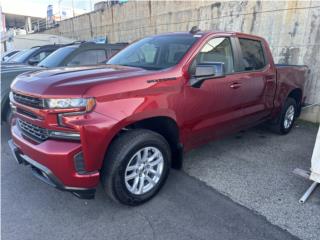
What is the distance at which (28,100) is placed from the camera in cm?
261

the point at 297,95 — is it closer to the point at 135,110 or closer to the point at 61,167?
the point at 135,110

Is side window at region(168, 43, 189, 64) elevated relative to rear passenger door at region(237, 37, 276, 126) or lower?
elevated

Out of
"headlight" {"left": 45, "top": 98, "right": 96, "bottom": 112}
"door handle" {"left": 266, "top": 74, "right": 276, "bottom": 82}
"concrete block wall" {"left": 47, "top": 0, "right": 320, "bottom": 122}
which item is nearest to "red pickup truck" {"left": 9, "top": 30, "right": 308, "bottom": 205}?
"headlight" {"left": 45, "top": 98, "right": 96, "bottom": 112}

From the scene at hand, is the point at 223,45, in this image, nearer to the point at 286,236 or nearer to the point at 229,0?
the point at 286,236

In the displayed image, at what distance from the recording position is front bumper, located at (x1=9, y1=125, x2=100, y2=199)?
7.63 feet

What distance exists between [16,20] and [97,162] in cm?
5325

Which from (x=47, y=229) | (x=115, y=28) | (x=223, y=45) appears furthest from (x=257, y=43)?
(x=115, y=28)

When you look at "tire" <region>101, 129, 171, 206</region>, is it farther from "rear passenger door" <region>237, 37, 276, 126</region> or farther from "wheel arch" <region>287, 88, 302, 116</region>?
"wheel arch" <region>287, 88, 302, 116</region>

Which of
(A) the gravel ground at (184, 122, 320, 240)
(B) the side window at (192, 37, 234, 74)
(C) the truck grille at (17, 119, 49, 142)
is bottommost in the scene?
(A) the gravel ground at (184, 122, 320, 240)

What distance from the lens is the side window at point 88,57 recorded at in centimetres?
601

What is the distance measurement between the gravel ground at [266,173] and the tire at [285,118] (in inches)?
5.4

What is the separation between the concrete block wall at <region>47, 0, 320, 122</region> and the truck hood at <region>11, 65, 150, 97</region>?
451cm

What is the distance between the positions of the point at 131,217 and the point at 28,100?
5.08 feet

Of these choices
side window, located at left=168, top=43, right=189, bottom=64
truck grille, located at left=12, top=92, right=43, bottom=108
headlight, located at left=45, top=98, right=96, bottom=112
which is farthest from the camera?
side window, located at left=168, top=43, right=189, bottom=64
